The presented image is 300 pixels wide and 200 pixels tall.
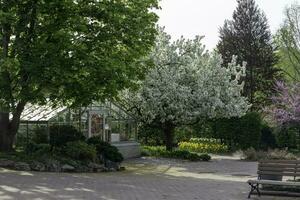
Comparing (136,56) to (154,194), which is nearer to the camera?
(154,194)

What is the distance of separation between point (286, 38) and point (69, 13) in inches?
1358

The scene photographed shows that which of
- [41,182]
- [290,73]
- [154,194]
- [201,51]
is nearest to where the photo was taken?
[154,194]

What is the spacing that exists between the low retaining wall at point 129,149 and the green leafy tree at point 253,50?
2301 cm

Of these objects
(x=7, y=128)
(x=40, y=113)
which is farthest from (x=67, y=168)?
(x=40, y=113)

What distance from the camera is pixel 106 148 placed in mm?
24344

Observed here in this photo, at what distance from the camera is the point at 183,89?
104 ft

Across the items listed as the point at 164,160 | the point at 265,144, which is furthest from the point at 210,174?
the point at 265,144

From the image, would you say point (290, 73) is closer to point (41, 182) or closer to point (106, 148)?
point (106, 148)

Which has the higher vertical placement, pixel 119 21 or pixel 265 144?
pixel 119 21

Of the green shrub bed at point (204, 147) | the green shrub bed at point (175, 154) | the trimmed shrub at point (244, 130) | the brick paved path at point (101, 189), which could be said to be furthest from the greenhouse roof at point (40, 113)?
the trimmed shrub at point (244, 130)

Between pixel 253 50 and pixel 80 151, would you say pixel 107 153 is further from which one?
pixel 253 50

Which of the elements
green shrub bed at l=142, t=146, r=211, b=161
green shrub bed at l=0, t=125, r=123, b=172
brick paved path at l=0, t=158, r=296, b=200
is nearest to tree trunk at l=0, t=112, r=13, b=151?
green shrub bed at l=0, t=125, r=123, b=172

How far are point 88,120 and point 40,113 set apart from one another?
284cm

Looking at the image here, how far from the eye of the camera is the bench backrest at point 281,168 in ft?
48.0
